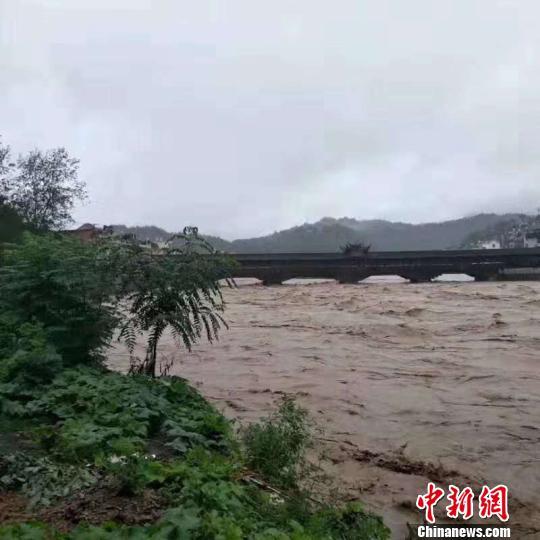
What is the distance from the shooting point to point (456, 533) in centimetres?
418

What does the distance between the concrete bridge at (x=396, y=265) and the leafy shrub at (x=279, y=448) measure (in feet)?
108

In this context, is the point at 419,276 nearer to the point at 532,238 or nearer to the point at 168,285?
the point at 532,238

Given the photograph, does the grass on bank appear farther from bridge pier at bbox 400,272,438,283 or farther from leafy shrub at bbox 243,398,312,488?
bridge pier at bbox 400,272,438,283

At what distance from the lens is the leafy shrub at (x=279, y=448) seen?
454 cm

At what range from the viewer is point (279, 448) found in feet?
15.6

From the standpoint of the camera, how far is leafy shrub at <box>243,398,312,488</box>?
454 centimetres

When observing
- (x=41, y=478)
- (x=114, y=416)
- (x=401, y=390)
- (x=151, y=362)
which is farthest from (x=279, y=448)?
(x=401, y=390)

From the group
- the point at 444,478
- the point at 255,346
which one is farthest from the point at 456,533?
Result: the point at 255,346

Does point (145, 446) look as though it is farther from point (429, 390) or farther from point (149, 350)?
point (429, 390)

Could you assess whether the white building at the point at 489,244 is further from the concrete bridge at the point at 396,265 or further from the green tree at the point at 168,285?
the green tree at the point at 168,285

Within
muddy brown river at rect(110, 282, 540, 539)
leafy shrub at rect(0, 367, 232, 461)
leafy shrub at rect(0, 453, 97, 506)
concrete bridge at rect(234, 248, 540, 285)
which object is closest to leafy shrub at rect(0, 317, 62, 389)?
leafy shrub at rect(0, 367, 232, 461)

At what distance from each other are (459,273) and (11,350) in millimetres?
36392

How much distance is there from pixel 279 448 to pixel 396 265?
3610 cm

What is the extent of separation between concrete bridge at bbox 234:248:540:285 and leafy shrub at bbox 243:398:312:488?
3291 centimetres
